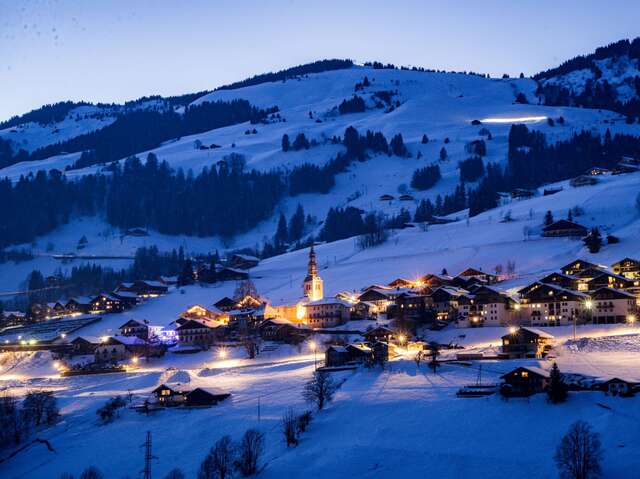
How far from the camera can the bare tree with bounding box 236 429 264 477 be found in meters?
46.3

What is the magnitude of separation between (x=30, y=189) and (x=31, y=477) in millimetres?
152879

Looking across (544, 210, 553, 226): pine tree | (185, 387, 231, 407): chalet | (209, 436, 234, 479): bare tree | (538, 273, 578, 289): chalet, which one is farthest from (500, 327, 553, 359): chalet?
(544, 210, 553, 226): pine tree

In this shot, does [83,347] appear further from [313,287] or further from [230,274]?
[230,274]

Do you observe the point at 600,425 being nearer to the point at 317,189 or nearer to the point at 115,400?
the point at 115,400

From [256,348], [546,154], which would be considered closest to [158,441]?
[256,348]

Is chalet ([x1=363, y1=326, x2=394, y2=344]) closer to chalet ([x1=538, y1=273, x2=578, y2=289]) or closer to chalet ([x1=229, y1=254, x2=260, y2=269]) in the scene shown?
chalet ([x1=538, y1=273, x2=578, y2=289])

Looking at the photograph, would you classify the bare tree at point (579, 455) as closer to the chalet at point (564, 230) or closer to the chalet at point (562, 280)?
the chalet at point (562, 280)

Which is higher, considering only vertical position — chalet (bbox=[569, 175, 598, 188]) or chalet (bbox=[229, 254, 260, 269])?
chalet (bbox=[569, 175, 598, 188])

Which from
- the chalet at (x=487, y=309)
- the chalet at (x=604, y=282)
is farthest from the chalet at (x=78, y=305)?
the chalet at (x=604, y=282)

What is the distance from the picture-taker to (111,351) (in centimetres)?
8044

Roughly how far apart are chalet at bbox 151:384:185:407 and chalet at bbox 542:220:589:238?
2335 inches

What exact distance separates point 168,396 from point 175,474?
1659 cm

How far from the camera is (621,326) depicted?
68125mm

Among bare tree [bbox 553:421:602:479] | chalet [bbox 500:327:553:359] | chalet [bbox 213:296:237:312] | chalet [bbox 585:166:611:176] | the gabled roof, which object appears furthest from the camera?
chalet [bbox 585:166:611:176]
